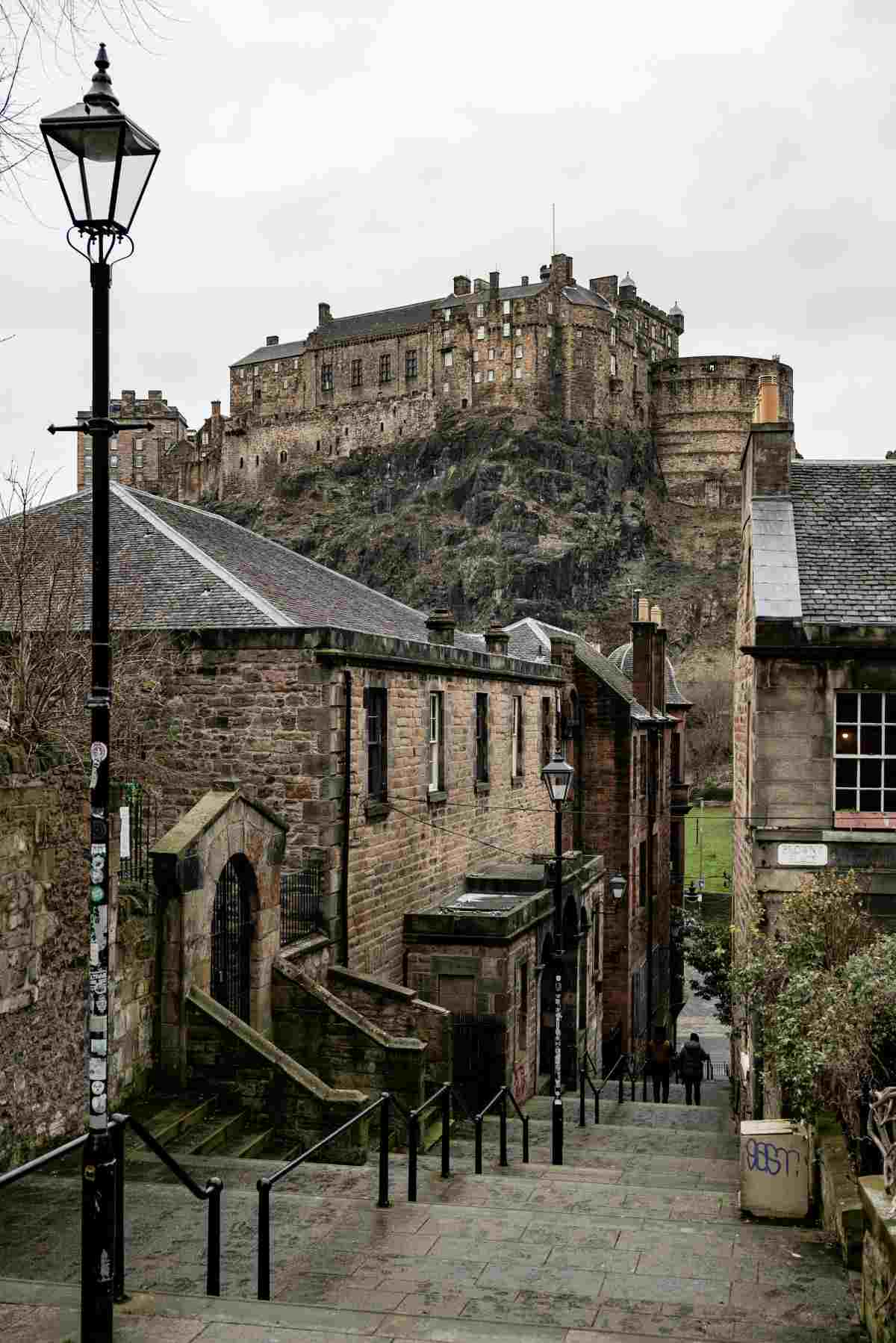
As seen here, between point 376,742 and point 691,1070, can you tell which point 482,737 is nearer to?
point 376,742

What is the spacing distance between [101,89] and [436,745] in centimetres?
1628

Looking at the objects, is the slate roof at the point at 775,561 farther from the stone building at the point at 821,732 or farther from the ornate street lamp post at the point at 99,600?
the ornate street lamp post at the point at 99,600

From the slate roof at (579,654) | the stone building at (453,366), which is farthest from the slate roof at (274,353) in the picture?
the slate roof at (579,654)

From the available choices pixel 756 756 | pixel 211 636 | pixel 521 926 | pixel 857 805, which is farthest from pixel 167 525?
pixel 857 805

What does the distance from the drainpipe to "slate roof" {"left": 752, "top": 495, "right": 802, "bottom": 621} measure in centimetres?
557

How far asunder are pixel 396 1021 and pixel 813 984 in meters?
7.33

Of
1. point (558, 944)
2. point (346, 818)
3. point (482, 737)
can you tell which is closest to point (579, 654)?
point (482, 737)

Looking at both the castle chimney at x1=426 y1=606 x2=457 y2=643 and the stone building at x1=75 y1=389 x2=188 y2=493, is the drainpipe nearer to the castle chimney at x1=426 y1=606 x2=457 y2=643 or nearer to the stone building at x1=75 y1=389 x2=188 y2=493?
the castle chimney at x1=426 y1=606 x2=457 y2=643

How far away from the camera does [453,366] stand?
108m

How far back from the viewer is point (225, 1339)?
6.19 m

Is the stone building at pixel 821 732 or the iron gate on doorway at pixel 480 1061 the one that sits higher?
the stone building at pixel 821 732

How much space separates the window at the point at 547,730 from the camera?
29391mm

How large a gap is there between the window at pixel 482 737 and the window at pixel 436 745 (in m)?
2.34

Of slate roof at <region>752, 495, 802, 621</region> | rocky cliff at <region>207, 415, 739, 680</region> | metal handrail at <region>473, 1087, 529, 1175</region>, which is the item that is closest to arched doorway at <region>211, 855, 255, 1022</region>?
metal handrail at <region>473, 1087, 529, 1175</region>
